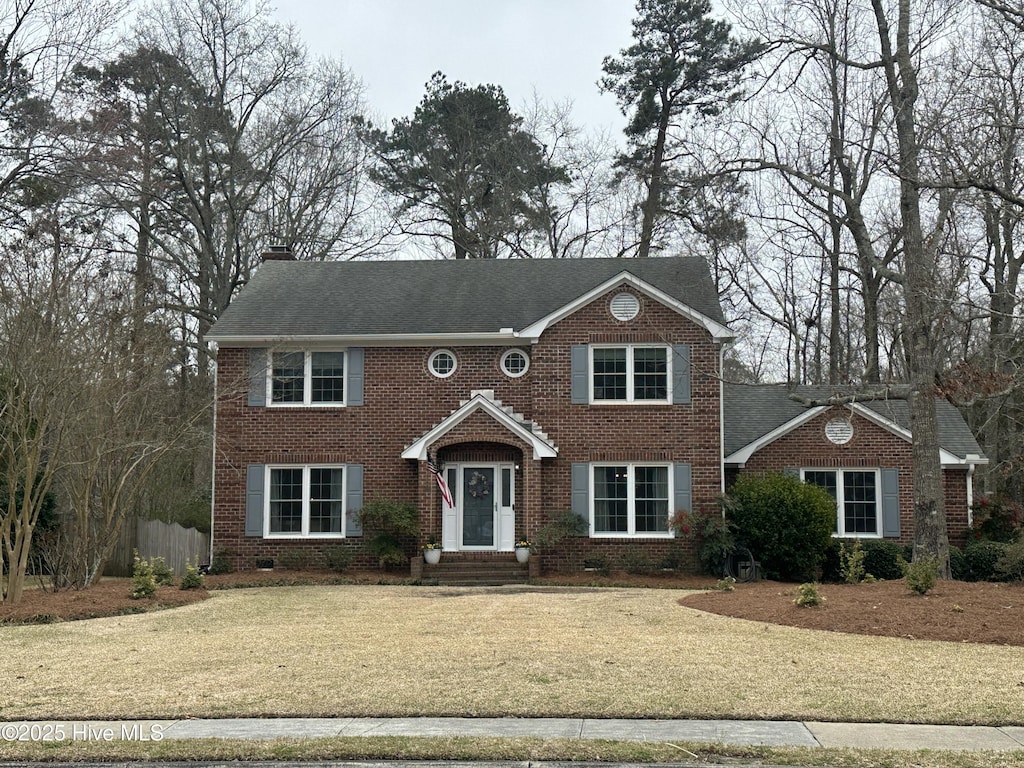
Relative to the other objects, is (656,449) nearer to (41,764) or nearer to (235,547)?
(235,547)

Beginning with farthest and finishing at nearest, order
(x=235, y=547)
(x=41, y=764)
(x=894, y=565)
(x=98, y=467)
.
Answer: (x=235, y=547), (x=894, y=565), (x=98, y=467), (x=41, y=764)

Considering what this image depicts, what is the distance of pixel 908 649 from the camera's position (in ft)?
38.3

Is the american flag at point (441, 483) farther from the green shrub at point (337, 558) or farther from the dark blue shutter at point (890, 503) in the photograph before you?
the dark blue shutter at point (890, 503)

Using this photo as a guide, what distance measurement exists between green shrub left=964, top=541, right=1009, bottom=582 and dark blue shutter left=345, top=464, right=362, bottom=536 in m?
12.7

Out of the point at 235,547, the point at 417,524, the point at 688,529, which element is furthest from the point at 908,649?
the point at 235,547

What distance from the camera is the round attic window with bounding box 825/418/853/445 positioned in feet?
78.6

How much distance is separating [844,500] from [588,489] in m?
5.79

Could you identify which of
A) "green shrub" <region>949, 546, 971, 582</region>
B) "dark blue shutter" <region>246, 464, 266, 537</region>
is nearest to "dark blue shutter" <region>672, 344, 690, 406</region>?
"green shrub" <region>949, 546, 971, 582</region>

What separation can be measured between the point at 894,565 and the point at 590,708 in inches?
594

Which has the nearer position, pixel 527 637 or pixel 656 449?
pixel 527 637

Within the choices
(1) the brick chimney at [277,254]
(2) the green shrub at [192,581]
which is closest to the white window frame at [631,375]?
(2) the green shrub at [192,581]

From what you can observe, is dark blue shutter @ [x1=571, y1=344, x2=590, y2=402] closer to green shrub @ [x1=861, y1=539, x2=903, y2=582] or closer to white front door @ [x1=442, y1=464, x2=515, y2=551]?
white front door @ [x1=442, y1=464, x2=515, y2=551]

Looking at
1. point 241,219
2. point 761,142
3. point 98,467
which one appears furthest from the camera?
point 241,219

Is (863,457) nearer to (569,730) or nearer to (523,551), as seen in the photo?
(523,551)
